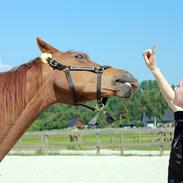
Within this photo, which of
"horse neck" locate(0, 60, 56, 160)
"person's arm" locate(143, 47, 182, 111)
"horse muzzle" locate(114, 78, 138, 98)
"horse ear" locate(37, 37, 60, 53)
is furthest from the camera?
"horse ear" locate(37, 37, 60, 53)

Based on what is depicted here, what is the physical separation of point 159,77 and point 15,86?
1.61m

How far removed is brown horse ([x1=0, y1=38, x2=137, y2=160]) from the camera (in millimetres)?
4090

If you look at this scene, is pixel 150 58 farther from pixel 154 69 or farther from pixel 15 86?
pixel 15 86

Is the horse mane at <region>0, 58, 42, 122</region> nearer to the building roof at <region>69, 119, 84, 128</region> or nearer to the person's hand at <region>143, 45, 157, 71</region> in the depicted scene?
the person's hand at <region>143, 45, 157, 71</region>

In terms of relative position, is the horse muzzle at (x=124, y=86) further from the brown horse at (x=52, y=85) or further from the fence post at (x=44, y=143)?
the fence post at (x=44, y=143)

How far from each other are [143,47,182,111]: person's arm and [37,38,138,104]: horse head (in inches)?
42.9

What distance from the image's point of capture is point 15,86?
13.5 ft

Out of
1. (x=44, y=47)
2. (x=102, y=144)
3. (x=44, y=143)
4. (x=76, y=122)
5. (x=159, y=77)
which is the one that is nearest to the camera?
(x=159, y=77)

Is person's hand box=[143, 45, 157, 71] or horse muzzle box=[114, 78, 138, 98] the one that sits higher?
person's hand box=[143, 45, 157, 71]

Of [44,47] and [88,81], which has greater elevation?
[44,47]

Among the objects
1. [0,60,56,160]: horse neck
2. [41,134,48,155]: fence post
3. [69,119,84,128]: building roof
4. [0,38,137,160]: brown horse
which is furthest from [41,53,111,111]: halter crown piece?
[69,119,84,128]: building roof
